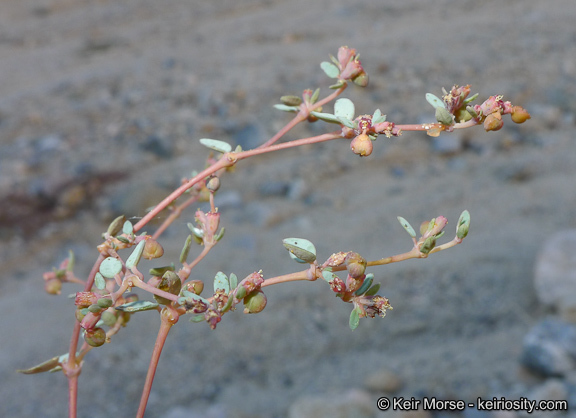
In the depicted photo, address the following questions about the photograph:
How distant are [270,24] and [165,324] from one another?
17.6 ft

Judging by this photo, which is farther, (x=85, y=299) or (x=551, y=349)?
(x=551, y=349)

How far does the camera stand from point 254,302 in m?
0.58

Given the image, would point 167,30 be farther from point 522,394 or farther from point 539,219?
point 522,394

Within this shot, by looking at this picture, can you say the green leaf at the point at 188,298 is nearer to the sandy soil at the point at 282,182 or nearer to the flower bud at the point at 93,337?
the flower bud at the point at 93,337

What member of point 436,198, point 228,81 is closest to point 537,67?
point 436,198

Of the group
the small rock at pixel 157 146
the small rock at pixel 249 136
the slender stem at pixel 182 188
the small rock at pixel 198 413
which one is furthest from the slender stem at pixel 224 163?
the small rock at pixel 157 146

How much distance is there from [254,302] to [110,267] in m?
0.14

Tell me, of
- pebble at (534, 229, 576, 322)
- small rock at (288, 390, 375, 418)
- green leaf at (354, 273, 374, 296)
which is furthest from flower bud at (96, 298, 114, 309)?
pebble at (534, 229, 576, 322)

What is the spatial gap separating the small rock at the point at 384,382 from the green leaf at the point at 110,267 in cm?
162

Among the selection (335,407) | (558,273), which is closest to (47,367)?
(335,407)

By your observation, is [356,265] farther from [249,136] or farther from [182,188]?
[249,136]

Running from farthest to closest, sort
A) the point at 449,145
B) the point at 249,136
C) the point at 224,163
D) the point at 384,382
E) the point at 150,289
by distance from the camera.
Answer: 1. the point at 249,136
2. the point at 449,145
3. the point at 384,382
4. the point at 224,163
5. the point at 150,289

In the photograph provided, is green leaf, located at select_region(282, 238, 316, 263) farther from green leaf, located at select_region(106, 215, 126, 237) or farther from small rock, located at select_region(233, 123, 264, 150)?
small rock, located at select_region(233, 123, 264, 150)

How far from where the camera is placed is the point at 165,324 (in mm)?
563
